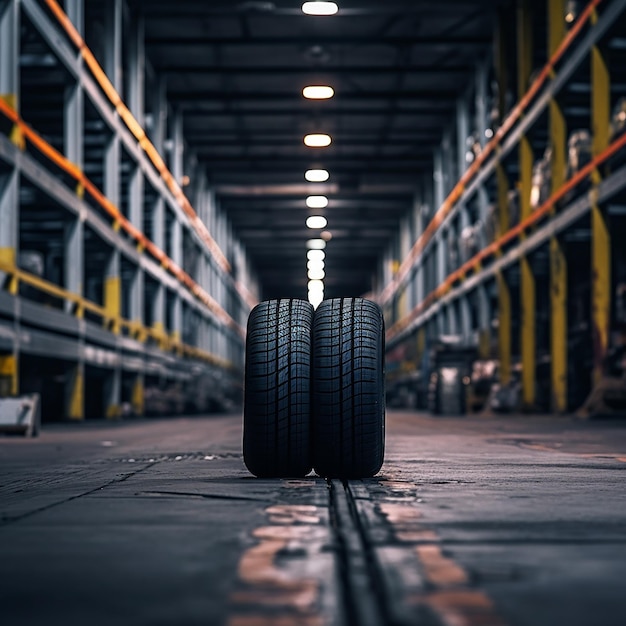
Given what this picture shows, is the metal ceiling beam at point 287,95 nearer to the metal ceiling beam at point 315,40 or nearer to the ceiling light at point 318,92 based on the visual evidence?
the ceiling light at point 318,92

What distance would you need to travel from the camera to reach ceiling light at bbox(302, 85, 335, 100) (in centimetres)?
2494

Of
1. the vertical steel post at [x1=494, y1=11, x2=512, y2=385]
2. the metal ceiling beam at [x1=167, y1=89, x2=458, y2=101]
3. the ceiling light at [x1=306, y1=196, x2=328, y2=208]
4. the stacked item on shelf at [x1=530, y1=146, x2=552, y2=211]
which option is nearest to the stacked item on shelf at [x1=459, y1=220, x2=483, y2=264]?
the vertical steel post at [x1=494, y1=11, x2=512, y2=385]

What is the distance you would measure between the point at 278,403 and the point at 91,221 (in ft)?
45.4

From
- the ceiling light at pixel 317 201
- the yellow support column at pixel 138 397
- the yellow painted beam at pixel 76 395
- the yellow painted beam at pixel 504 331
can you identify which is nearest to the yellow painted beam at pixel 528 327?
the yellow painted beam at pixel 504 331

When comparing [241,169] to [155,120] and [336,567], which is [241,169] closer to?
[155,120]

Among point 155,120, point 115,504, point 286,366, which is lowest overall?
point 115,504

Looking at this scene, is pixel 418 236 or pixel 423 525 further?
pixel 418 236

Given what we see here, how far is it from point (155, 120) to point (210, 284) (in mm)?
11877

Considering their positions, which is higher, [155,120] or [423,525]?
[155,120]

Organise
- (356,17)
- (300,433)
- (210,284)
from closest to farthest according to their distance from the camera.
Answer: (300,433) → (356,17) → (210,284)

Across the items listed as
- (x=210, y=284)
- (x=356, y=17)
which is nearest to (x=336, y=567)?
(x=356, y=17)

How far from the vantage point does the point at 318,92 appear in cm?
2505

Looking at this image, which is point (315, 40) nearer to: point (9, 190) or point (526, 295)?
point (526, 295)

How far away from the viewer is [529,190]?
19.5 m
